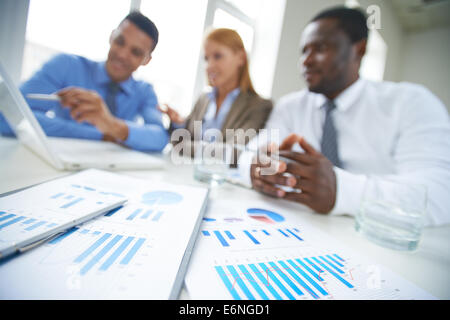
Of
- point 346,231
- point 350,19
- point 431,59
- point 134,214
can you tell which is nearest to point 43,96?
point 134,214

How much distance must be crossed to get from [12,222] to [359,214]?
1.46ft

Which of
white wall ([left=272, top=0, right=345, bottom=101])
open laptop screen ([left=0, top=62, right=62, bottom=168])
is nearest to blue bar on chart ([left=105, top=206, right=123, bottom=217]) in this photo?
open laptop screen ([left=0, top=62, right=62, bottom=168])

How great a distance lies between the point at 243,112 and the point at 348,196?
1.49 feet

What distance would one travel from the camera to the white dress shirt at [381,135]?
40cm

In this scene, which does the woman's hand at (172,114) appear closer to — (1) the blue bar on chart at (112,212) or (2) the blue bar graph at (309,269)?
(1) the blue bar on chart at (112,212)

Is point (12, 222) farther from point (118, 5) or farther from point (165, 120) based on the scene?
point (165, 120)

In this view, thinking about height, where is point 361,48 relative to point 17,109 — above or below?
above

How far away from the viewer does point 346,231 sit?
0.33 metres

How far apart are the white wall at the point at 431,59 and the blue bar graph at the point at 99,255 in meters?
0.64

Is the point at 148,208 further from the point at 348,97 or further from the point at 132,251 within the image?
the point at 348,97

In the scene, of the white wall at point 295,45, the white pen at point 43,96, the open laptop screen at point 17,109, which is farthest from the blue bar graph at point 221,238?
the white wall at point 295,45

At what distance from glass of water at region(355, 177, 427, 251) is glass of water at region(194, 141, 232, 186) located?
0.27 metres

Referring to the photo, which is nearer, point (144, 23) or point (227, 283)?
point (227, 283)
